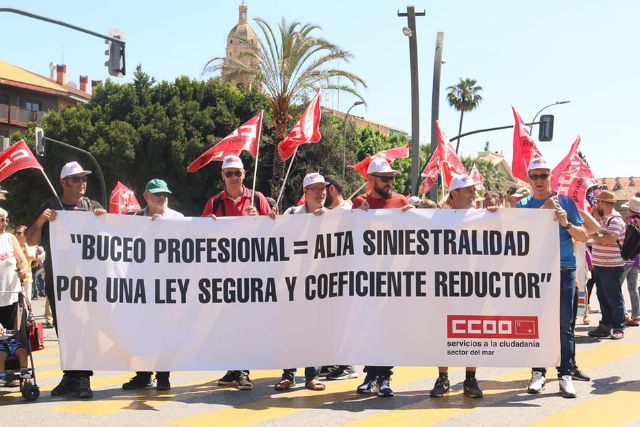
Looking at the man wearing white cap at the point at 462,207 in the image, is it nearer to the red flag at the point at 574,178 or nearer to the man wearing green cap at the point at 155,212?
the man wearing green cap at the point at 155,212

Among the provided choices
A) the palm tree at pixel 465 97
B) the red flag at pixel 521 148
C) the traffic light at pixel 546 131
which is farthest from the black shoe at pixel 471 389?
the palm tree at pixel 465 97

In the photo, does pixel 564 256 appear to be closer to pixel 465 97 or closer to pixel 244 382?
pixel 244 382

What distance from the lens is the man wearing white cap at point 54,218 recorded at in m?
6.69

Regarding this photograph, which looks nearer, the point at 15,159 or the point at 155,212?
the point at 155,212

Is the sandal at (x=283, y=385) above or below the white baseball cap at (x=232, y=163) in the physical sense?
below

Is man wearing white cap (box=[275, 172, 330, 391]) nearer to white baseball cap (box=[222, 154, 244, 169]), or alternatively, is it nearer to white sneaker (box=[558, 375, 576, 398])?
white baseball cap (box=[222, 154, 244, 169])

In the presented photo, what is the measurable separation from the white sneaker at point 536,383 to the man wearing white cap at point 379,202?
3.81 ft

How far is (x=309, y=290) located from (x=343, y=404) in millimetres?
997

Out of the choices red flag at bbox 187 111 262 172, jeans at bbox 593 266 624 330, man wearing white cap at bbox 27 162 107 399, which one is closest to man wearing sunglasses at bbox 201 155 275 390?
man wearing white cap at bbox 27 162 107 399

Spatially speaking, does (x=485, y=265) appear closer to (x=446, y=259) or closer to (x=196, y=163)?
(x=446, y=259)

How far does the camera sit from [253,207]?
7.05m

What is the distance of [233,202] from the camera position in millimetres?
7238

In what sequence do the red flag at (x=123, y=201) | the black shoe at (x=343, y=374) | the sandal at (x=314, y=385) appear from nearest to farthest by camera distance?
the sandal at (x=314, y=385) < the black shoe at (x=343, y=374) < the red flag at (x=123, y=201)

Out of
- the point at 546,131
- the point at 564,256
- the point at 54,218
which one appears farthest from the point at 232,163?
the point at 546,131
